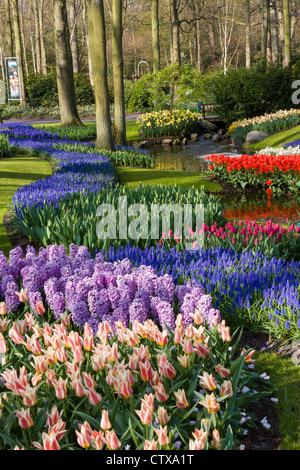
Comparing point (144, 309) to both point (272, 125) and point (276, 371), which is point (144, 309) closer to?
point (276, 371)

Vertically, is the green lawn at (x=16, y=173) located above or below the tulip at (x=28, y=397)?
above

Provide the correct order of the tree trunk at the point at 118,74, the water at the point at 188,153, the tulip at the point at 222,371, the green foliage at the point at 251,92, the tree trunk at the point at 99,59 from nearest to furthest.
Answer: the tulip at the point at 222,371, the tree trunk at the point at 99,59, the water at the point at 188,153, the tree trunk at the point at 118,74, the green foliage at the point at 251,92

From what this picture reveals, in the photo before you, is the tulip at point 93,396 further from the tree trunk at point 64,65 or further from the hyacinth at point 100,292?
the tree trunk at point 64,65

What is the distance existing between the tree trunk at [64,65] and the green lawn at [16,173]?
235 inches

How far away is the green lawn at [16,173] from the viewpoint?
9414 mm

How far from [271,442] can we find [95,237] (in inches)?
130

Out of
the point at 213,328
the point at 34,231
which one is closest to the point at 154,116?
the point at 34,231

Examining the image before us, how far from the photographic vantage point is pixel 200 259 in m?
4.65

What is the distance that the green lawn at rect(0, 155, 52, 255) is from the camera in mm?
9414

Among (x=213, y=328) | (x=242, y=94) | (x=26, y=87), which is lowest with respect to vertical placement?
(x=213, y=328)

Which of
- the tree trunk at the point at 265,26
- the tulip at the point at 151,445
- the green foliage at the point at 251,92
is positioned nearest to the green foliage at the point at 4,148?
the green foliage at the point at 251,92

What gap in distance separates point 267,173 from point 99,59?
18.7 ft

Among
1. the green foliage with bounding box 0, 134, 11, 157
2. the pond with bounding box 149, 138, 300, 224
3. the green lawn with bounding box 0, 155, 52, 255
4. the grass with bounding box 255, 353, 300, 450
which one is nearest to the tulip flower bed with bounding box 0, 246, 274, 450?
the grass with bounding box 255, 353, 300, 450

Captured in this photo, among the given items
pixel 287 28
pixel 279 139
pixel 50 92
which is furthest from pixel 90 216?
pixel 50 92
